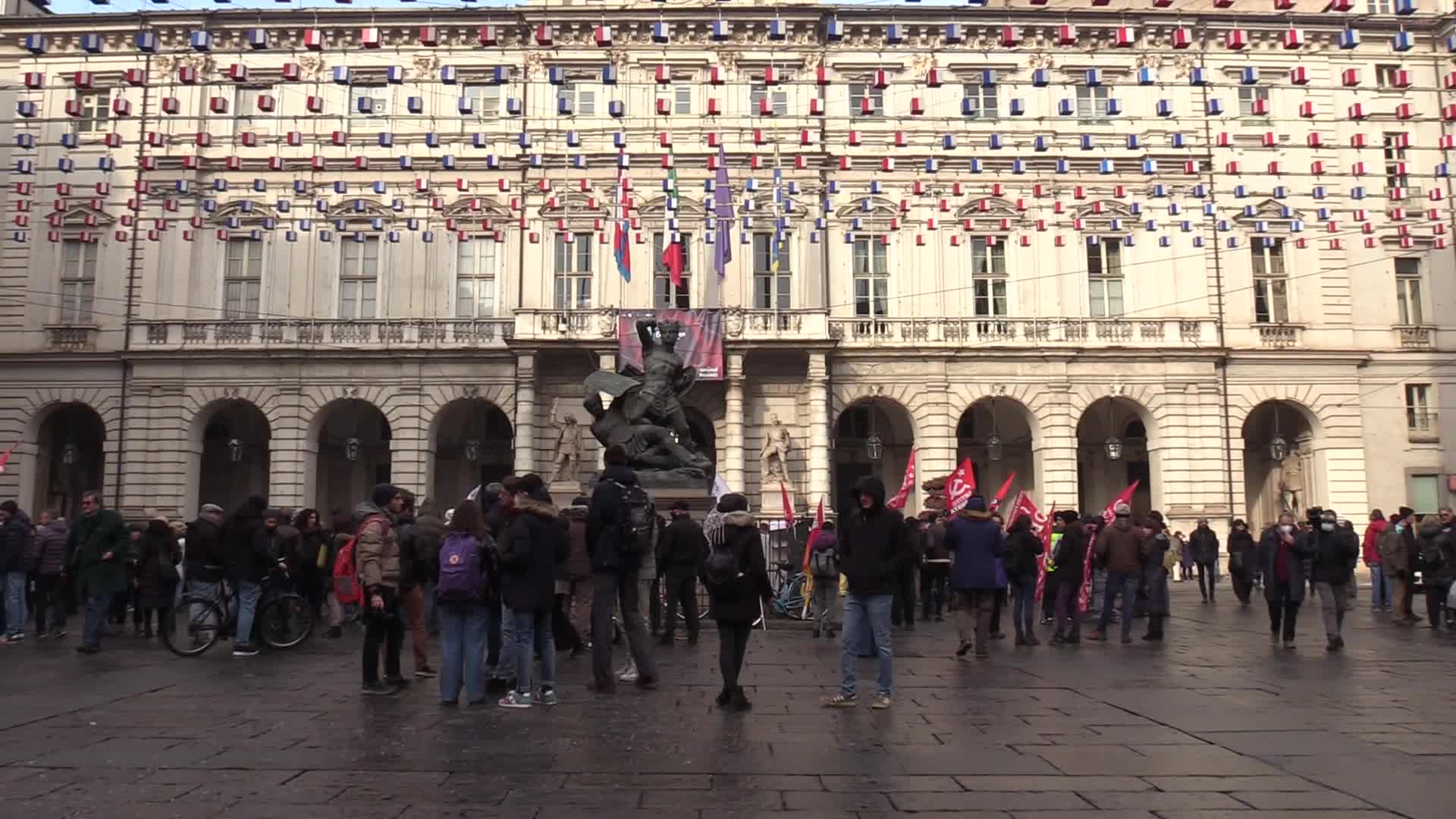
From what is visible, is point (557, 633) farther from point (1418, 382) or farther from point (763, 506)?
point (1418, 382)

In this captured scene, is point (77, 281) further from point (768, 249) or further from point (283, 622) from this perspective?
point (283, 622)

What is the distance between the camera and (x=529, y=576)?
9.63 meters

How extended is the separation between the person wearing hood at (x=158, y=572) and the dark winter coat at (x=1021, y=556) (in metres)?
11.1

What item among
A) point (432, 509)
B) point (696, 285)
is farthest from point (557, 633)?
point (696, 285)

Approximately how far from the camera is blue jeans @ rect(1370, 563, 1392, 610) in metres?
21.2

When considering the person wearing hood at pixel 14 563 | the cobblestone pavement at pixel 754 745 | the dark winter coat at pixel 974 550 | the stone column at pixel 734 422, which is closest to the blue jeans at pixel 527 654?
the cobblestone pavement at pixel 754 745

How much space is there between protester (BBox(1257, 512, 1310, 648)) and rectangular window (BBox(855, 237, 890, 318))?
21.1 metres

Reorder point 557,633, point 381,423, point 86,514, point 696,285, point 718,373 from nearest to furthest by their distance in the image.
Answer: point 557,633 < point 86,514 < point 718,373 < point 696,285 < point 381,423

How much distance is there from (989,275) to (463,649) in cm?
3034

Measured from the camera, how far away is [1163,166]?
37.1 meters

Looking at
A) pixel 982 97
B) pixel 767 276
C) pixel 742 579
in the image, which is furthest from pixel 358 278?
pixel 742 579

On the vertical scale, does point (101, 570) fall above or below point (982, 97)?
below

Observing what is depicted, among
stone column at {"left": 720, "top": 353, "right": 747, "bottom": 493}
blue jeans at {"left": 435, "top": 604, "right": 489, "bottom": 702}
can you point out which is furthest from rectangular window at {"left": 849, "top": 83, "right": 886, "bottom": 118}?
blue jeans at {"left": 435, "top": 604, "right": 489, "bottom": 702}

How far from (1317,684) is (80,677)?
40.4ft
